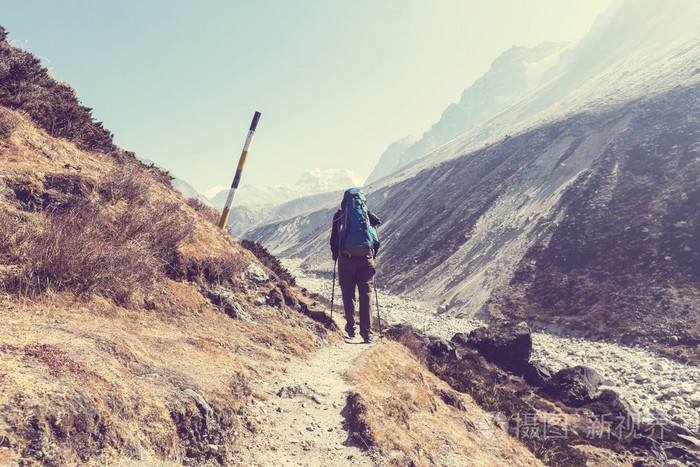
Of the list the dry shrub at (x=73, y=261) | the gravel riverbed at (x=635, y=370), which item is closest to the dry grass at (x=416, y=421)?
the dry shrub at (x=73, y=261)

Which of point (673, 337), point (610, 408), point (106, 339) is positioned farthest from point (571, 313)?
point (106, 339)

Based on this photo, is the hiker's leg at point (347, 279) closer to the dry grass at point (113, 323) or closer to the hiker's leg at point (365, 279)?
the hiker's leg at point (365, 279)

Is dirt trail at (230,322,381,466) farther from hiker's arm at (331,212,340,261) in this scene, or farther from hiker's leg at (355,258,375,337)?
hiker's arm at (331,212,340,261)

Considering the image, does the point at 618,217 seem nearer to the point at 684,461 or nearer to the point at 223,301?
the point at 684,461

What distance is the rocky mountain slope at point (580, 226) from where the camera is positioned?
2008cm

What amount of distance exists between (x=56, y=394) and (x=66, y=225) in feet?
10.6

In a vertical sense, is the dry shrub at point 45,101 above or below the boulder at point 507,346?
above

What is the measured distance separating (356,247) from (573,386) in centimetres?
958

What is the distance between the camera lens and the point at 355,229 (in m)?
6.51

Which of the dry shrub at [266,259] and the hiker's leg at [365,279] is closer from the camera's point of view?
the hiker's leg at [365,279]

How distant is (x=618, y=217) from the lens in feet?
85.5

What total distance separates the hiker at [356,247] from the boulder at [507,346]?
8.71m

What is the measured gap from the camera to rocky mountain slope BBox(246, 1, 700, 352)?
20.1 metres

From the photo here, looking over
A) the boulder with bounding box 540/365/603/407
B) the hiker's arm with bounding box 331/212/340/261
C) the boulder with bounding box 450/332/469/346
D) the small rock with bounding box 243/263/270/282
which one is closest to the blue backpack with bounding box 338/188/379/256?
the hiker's arm with bounding box 331/212/340/261
